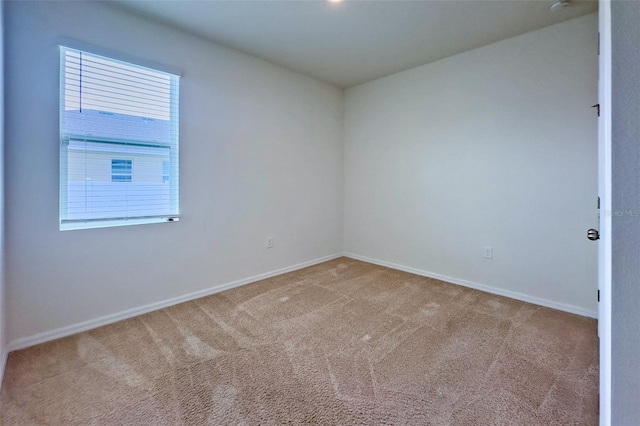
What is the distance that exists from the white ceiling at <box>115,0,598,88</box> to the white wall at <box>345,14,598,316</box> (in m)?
0.30

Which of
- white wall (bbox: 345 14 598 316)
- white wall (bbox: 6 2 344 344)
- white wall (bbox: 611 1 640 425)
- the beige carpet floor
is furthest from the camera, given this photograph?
white wall (bbox: 345 14 598 316)

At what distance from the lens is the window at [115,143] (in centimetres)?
207

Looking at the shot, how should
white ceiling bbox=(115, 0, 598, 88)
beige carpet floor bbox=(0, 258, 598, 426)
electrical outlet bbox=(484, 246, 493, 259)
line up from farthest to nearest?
1. electrical outlet bbox=(484, 246, 493, 259)
2. white ceiling bbox=(115, 0, 598, 88)
3. beige carpet floor bbox=(0, 258, 598, 426)

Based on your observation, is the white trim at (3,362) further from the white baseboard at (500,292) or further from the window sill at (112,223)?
the white baseboard at (500,292)

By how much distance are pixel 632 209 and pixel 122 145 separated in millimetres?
2908

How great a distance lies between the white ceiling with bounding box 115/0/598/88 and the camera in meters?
2.18

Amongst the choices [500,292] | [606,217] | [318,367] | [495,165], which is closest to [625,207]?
[606,217]

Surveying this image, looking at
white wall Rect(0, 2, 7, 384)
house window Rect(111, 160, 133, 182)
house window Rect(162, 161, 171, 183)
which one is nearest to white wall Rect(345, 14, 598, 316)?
house window Rect(162, 161, 171, 183)

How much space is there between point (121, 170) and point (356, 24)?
2296mm

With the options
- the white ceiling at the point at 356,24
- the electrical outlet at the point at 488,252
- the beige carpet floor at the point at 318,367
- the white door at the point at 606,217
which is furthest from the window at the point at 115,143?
the electrical outlet at the point at 488,252

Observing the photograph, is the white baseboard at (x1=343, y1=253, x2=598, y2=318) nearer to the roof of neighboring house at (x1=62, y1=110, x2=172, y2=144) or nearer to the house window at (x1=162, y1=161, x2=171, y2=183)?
the house window at (x1=162, y1=161, x2=171, y2=183)

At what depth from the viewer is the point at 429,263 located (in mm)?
3389

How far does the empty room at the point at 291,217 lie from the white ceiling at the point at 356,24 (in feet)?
0.08

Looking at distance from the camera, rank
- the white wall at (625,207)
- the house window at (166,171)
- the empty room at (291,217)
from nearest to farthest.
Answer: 1. the white wall at (625,207)
2. the empty room at (291,217)
3. the house window at (166,171)
